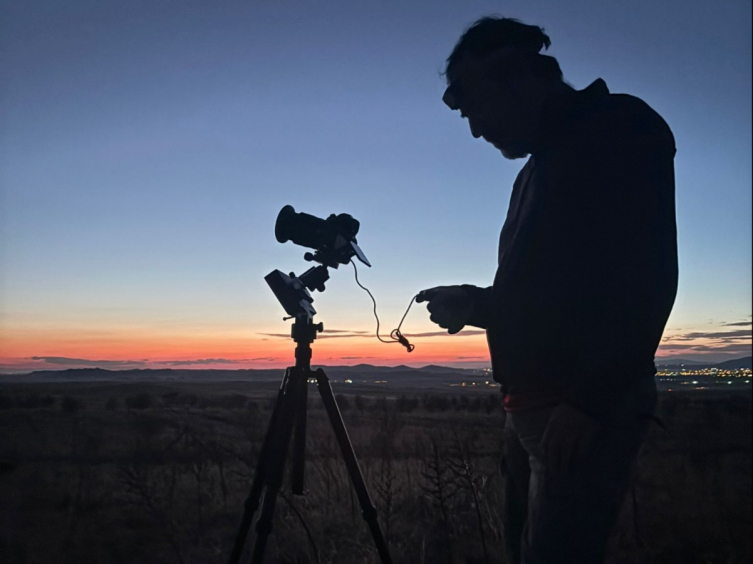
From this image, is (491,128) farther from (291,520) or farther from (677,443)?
(677,443)

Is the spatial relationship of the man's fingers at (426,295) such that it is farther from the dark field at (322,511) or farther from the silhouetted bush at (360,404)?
the silhouetted bush at (360,404)

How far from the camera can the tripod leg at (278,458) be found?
221 cm

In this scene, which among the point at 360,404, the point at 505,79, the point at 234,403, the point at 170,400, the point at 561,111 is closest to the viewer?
the point at 561,111

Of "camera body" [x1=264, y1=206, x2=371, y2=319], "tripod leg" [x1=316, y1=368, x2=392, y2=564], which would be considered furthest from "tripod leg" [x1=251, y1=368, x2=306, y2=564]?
"camera body" [x1=264, y1=206, x2=371, y2=319]

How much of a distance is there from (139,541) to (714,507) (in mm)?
6109

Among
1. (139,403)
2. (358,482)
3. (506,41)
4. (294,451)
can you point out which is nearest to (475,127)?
(506,41)

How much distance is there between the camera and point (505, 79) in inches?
68.7

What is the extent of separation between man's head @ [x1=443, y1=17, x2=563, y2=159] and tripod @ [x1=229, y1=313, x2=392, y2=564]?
4.39ft

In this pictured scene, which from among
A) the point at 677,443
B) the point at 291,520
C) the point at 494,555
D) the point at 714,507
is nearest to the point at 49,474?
the point at 291,520

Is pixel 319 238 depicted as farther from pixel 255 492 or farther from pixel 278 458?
pixel 255 492

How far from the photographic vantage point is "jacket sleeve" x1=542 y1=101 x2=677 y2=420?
1.30 meters

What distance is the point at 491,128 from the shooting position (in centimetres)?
179

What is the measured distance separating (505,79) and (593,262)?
754mm

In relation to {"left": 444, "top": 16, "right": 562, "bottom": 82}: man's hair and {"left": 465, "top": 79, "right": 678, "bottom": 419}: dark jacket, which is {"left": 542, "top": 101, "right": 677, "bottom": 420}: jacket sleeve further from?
{"left": 444, "top": 16, "right": 562, "bottom": 82}: man's hair
